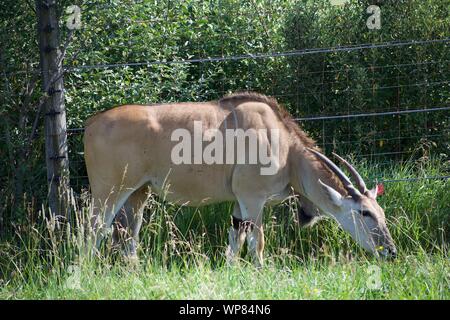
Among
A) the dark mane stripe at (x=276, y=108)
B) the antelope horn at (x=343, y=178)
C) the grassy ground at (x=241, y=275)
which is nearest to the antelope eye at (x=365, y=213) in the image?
the antelope horn at (x=343, y=178)

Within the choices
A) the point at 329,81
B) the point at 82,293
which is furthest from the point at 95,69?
the point at 82,293

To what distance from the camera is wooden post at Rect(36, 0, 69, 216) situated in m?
8.12

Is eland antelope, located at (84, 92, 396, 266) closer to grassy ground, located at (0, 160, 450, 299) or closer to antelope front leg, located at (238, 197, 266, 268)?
antelope front leg, located at (238, 197, 266, 268)

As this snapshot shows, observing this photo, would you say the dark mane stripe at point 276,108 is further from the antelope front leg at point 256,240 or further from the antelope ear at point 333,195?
the antelope front leg at point 256,240

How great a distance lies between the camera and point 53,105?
8195mm

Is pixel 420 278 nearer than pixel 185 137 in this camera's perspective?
Yes

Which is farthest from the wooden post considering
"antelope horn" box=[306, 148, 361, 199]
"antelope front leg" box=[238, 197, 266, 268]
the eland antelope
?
"antelope horn" box=[306, 148, 361, 199]

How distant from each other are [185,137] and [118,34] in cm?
168

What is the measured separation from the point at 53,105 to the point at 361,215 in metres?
3.16

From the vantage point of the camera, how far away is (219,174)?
27.6ft

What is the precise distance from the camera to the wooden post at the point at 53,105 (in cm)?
812
